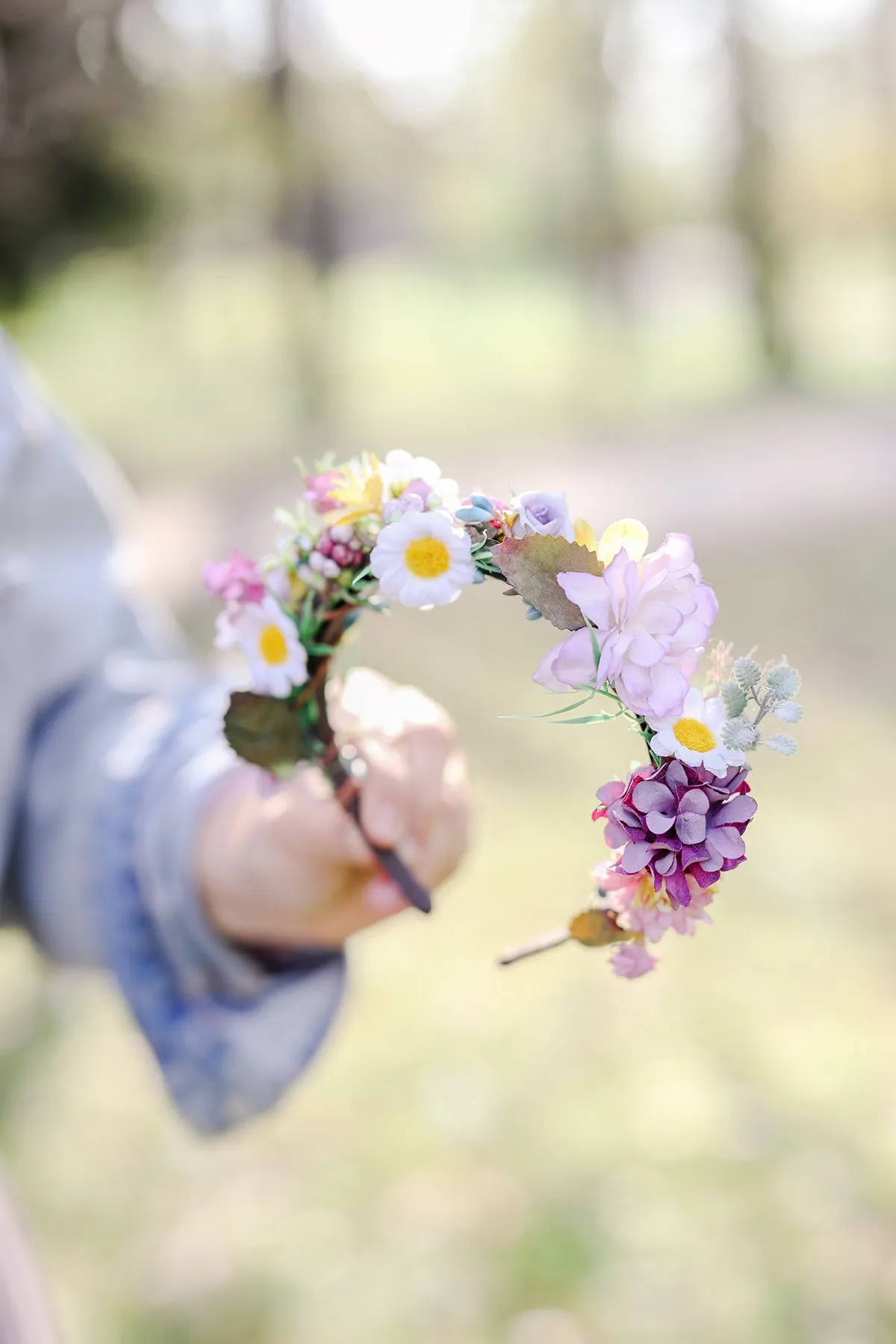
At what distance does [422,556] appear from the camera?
1.51ft

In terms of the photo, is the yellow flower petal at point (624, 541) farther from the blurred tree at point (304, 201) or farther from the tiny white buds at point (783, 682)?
the blurred tree at point (304, 201)

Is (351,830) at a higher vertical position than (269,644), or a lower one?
lower

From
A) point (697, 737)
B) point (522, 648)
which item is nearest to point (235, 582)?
point (697, 737)

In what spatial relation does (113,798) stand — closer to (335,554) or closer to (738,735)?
(335,554)

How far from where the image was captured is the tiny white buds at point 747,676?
44 centimetres

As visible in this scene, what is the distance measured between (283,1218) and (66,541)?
125cm

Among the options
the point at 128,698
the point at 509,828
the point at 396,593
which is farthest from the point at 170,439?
the point at 396,593

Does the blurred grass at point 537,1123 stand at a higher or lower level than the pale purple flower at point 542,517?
lower

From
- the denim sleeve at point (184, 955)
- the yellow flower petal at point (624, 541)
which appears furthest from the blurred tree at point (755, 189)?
the yellow flower petal at point (624, 541)

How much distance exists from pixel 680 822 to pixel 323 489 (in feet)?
0.71

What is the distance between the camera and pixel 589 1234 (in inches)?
69.5

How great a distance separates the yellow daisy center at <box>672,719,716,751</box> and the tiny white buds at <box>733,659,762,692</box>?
0.02 metres

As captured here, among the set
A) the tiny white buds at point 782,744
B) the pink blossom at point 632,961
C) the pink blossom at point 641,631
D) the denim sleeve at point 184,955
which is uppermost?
the pink blossom at point 641,631

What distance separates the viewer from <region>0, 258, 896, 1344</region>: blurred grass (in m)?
1.67
